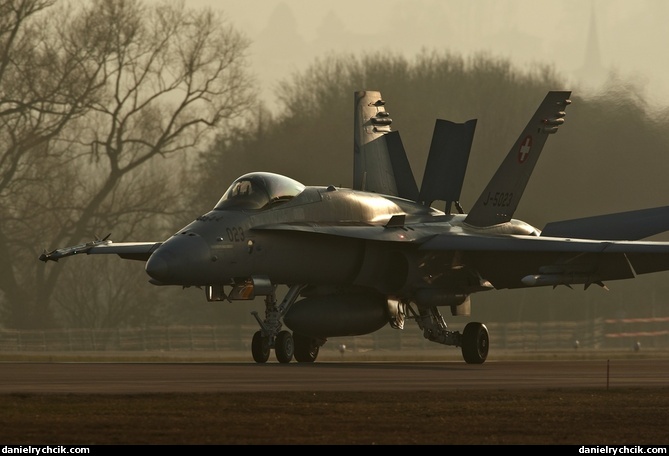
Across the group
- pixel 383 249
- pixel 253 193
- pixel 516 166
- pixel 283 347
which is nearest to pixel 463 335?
pixel 383 249

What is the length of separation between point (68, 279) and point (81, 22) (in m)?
13.9

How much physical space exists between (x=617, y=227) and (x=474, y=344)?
13.6 ft

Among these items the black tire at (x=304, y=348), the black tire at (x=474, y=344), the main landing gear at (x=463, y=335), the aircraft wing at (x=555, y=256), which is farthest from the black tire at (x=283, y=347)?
the black tire at (x=474, y=344)

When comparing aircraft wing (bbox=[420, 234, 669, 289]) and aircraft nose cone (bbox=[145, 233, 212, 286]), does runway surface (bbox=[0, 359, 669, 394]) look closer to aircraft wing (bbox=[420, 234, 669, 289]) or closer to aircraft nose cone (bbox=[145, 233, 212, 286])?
aircraft nose cone (bbox=[145, 233, 212, 286])

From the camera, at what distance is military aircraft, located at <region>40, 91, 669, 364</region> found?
88.4 feet

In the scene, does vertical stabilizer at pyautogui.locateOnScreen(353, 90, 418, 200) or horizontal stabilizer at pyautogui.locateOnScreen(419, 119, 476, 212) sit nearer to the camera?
horizontal stabilizer at pyautogui.locateOnScreen(419, 119, 476, 212)

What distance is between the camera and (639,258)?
94.3ft

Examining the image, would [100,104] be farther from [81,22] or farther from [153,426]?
[153,426]

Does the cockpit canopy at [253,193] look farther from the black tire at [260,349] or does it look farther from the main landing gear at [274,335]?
the black tire at [260,349]

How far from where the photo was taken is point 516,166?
3167 cm

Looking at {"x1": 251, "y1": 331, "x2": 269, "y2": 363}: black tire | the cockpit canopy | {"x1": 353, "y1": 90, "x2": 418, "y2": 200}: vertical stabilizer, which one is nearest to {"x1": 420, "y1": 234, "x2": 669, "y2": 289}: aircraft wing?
the cockpit canopy

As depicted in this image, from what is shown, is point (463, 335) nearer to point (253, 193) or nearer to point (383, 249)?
point (383, 249)

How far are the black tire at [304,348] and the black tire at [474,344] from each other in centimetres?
290

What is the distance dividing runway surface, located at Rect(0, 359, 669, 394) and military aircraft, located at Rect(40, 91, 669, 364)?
1.31m
